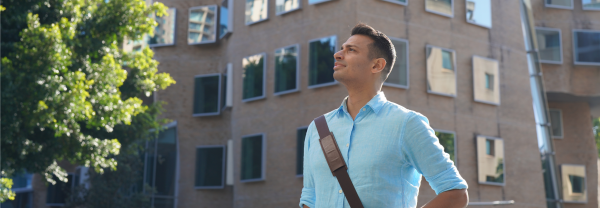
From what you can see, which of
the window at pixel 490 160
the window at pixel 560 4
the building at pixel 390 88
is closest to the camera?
the building at pixel 390 88

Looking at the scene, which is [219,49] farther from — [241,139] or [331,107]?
[331,107]

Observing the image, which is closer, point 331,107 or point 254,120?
point 331,107

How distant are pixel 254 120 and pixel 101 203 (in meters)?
6.42

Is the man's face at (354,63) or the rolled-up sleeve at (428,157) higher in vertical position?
the man's face at (354,63)

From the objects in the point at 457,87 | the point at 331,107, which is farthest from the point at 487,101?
the point at 331,107

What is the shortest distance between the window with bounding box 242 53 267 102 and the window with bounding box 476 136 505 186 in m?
6.93

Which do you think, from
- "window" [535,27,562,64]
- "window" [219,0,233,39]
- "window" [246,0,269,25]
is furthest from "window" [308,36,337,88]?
"window" [535,27,562,64]

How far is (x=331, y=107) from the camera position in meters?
18.2

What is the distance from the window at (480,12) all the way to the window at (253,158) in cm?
758

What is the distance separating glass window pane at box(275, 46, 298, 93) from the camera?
19.6 m

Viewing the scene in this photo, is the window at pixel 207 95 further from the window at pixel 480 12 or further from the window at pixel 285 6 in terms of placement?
the window at pixel 480 12

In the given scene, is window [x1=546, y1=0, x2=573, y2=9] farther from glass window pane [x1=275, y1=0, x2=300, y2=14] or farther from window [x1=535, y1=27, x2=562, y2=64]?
glass window pane [x1=275, y1=0, x2=300, y2=14]

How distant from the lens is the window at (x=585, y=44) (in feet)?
79.3

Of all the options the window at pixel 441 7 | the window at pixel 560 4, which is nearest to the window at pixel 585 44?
the window at pixel 560 4
